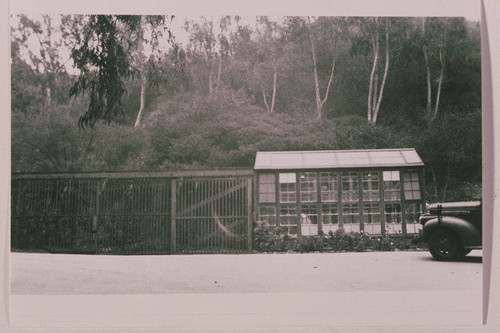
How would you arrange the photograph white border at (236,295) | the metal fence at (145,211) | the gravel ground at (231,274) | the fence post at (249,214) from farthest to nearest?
the fence post at (249,214) < the metal fence at (145,211) < the gravel ground at (231,274) < the photograph white border at (236,295)

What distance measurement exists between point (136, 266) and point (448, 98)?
393 cm

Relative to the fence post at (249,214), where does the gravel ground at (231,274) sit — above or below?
below

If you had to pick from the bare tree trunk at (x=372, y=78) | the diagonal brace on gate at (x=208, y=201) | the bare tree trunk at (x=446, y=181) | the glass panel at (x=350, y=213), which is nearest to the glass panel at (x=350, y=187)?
A: the glass panel at (x=350, y=213)

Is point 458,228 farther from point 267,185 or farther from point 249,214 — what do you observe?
point 249,214

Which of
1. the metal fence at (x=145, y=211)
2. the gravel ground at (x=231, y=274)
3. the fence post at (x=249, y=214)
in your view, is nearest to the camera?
the gravel ground at (x=231, y=274)

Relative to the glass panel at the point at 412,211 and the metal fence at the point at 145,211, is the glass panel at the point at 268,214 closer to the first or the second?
the metal fence at the point at 145,211

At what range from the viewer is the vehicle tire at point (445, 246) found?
217 inches

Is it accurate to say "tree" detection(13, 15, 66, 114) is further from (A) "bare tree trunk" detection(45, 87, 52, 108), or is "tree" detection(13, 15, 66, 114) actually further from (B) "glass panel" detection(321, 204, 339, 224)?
(B) "glass panel" detection(321, 204, 339, 224)

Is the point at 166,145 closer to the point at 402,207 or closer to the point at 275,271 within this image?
the point at 275,271

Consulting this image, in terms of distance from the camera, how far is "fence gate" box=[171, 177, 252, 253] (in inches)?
218

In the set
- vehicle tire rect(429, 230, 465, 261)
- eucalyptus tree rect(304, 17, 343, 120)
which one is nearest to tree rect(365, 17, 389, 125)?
eucalyptus tree rect(304, 17, 343, 120)

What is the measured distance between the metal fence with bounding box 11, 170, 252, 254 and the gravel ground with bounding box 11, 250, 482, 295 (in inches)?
7.4

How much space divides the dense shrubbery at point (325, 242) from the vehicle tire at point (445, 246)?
8.8 inches

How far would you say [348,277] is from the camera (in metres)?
5.26
